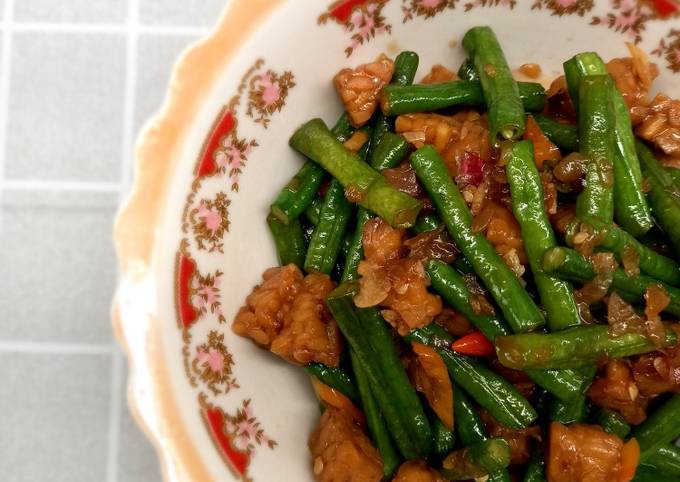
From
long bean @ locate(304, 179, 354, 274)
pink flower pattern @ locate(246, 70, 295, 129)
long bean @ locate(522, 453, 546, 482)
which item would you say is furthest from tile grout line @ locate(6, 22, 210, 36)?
long bean @ locate(522, 453, 546, 482)

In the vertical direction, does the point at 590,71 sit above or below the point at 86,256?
below

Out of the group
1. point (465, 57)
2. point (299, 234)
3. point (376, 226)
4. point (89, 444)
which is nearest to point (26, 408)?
point (89, 444)

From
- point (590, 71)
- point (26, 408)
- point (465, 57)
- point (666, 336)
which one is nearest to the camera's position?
point (666, 336)

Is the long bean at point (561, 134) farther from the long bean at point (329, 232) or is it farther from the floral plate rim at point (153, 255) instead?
the floral plate rim at point (153, 255)

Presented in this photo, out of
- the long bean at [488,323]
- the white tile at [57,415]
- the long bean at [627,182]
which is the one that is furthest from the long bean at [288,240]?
the long bean at [627,182]

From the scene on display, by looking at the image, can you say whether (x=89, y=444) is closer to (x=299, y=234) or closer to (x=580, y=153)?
(x=299, y=234)
